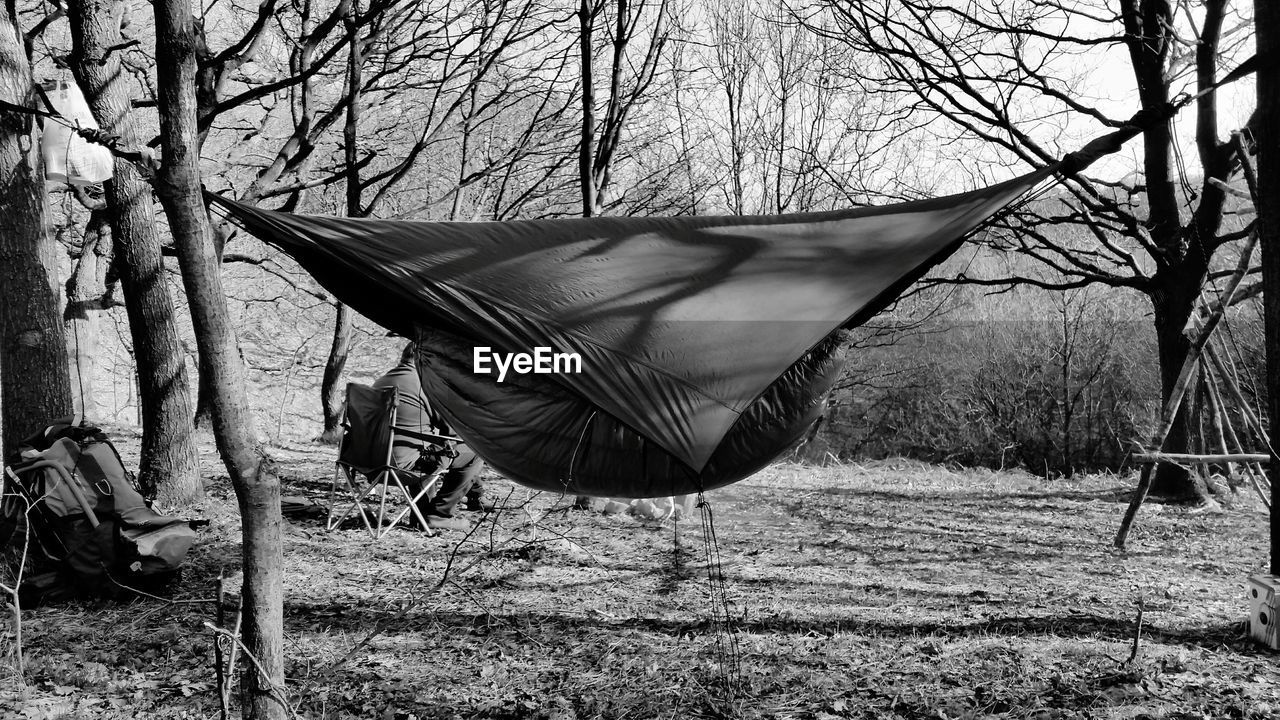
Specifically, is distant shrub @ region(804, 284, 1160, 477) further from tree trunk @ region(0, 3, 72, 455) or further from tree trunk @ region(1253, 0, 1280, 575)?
tree trunk @ region(0, 3, 72, 455)

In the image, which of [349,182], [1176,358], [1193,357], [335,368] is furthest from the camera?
[335,368]

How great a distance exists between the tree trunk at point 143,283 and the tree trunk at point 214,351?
2.86 meters

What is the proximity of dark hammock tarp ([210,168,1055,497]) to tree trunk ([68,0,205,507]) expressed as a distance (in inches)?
81.4

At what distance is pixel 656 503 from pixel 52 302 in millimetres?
4010

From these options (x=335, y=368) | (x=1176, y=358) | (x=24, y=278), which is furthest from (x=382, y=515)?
(x=1176, y=358)

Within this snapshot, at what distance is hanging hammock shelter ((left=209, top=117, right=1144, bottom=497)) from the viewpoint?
289cm

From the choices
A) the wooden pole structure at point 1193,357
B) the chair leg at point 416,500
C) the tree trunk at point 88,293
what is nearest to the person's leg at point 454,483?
the chair leg at point 416,500

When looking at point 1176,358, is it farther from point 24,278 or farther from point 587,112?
point 24,278

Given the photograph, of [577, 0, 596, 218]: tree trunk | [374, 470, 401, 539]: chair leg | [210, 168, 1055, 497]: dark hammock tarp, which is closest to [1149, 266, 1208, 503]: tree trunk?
[210, 168, 1055, 497]: dark hammock tarp

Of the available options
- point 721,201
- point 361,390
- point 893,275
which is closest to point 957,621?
point 893,275

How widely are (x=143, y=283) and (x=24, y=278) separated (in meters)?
0.80

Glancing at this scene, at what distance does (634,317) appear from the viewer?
3057 mm

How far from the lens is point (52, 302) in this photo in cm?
412

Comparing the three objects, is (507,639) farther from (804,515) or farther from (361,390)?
(804,515)
